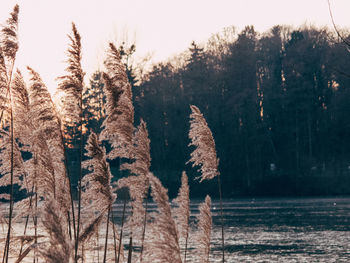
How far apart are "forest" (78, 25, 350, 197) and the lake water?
15.5 m

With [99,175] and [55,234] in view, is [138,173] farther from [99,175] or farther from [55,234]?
[55,234]

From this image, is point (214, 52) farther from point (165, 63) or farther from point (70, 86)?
point (70, 86)

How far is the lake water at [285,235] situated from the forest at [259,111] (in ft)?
50.9

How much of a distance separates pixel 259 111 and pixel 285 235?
102 feet

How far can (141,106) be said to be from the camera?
5644cm

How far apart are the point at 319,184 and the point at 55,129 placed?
145ft

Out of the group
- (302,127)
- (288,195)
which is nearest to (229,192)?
(288,195)

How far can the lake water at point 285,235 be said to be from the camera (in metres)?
18.1

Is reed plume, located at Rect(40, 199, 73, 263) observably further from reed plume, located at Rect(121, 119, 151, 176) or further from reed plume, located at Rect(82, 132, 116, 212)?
reed plume, located at Rect(121, 119, 151, 176)

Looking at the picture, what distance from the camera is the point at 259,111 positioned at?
53625mm

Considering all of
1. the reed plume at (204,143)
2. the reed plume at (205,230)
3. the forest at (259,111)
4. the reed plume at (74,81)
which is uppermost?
the forest at (259,111)

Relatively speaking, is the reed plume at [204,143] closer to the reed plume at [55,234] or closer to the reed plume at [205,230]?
the reed plume at [205,230]

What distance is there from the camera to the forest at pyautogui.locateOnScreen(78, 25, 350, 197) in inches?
1960

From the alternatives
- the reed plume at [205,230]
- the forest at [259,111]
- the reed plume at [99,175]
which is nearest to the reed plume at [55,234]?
the reed plume at [99,175]
